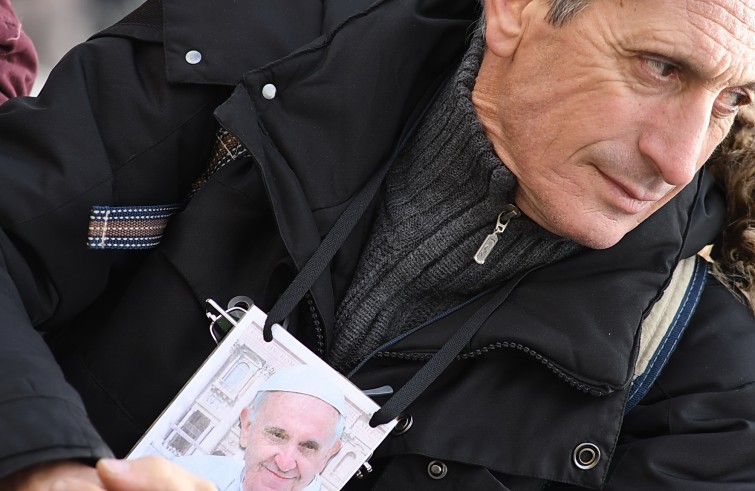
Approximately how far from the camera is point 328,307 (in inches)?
67.9

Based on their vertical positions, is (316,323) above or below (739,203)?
below

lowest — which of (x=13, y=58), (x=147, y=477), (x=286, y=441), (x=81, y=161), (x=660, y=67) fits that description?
(x=286, y=441)

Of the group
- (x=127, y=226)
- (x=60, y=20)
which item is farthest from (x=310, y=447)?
(x=60, y=20)

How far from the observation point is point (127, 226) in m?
1.75

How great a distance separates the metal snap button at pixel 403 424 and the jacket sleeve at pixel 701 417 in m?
0.38

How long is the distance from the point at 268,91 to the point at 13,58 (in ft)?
3.06

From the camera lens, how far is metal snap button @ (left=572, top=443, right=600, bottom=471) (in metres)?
1.66

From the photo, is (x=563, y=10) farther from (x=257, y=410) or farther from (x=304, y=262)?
(x=257, y=410)

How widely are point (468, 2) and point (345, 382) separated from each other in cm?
89

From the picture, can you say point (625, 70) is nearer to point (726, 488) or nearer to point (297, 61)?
point (297, 61)

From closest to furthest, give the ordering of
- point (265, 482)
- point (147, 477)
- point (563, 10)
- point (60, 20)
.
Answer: point (147, 477), point (265, 482), point (563, 10), point (60, 20)

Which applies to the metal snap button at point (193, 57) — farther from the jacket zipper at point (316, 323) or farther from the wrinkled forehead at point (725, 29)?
the wrinkled forehead at point (725, 29)

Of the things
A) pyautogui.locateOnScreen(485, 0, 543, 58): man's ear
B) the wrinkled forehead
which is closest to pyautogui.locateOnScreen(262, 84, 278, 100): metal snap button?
pyautogui.locateOnScreen(485, 0, 543, 58): man's ear

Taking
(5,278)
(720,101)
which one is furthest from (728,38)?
(5,278)
